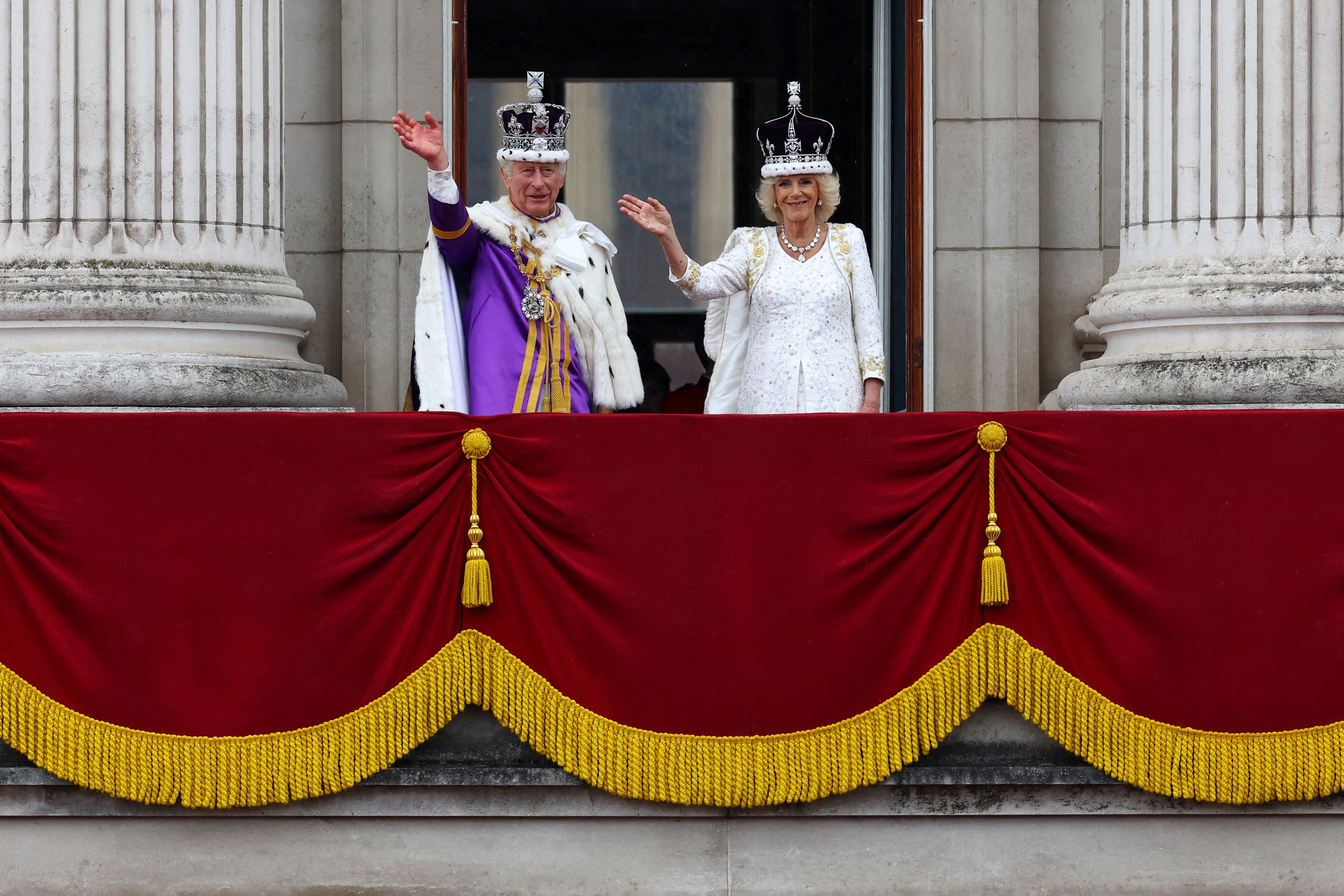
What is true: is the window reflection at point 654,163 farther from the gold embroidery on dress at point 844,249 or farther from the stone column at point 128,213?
the stone column at point 128,213

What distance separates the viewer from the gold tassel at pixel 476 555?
484cm

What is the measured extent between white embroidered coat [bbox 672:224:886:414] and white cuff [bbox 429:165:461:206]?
36.5 inches

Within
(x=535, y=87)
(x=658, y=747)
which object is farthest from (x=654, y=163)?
(x=658, y=747)

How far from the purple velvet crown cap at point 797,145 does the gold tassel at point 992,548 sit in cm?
159

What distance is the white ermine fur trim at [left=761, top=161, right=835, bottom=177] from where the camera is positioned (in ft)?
20.0

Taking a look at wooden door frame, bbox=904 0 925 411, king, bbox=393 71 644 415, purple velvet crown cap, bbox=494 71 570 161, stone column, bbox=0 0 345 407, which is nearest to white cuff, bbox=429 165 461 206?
king, bbox=393 71 644 415

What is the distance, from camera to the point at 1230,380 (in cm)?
582

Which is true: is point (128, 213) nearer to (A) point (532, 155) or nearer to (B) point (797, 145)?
(A) point (532, 155)

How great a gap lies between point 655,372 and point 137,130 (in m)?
4.64

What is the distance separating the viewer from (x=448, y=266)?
19.8 feet

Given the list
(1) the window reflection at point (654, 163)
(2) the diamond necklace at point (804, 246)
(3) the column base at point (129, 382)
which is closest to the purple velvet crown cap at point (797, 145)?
(2) the diamond necklace at point (804, 246)

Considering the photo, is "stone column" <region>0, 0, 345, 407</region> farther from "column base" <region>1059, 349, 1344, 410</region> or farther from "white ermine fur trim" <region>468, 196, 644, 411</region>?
"column base" <region>1059, 349, 1344, 410</region>

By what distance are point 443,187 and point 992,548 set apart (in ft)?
7.65

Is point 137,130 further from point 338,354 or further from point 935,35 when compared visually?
point 935,35
